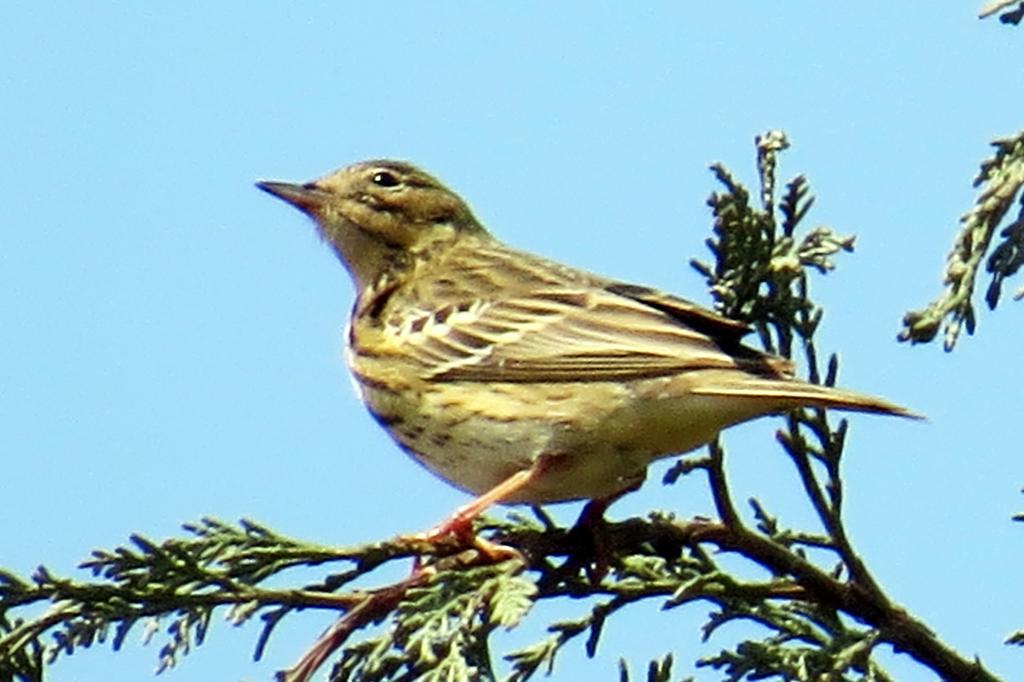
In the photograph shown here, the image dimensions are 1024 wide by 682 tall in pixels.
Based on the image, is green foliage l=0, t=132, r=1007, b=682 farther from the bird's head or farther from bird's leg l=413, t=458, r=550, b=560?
the bird's head

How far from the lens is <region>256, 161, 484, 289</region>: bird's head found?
23.6ft

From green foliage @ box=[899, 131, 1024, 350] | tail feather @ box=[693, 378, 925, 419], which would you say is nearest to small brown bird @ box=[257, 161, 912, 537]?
tail feather @ box=[693, 378, 925, 419]

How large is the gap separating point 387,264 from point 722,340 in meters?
2.30

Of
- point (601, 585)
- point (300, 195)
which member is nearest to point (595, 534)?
point (601, 585)

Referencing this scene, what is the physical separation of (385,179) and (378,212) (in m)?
0.17

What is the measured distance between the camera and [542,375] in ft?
18.9

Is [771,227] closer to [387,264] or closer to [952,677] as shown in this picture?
[952,677]

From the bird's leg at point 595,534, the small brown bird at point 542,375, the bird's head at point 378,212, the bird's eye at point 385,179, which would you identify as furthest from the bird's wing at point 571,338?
the bird's eye at point 385,179

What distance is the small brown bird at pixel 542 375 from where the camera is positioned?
5.05 meters

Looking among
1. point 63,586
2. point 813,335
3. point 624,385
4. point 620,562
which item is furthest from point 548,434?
point 63,586

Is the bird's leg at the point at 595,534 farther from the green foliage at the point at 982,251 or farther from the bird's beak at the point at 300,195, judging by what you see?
Answer: the bird's beak at the point at 300,195

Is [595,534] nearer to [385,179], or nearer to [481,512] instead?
[481,512]

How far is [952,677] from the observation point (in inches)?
157

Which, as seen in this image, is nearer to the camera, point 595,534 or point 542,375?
point 595,534
